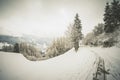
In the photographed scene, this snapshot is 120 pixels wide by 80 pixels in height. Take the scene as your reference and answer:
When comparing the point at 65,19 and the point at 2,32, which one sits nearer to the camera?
the point at 65,19

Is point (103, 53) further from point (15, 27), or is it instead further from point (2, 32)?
point (2, 32)

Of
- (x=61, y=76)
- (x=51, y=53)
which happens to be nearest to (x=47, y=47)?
(x=51, y=53)

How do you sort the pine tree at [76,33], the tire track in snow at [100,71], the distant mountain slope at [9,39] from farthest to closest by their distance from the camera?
the distant mountain slope at [9,39] → the pine tree at [76,33] → the tire track in snow at [100,71]

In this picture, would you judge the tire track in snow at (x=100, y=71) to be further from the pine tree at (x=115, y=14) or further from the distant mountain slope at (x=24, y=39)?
the distant mountain slope at (x=24, y=39)

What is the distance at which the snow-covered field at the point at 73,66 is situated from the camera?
6.19 feet

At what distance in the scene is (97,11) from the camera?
6.48ft

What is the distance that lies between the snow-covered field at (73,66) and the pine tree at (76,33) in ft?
0.24

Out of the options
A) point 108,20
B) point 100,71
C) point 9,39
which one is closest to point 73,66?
point 100,71

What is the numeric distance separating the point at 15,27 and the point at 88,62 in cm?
92

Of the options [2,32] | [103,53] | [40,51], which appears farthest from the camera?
[2,32]

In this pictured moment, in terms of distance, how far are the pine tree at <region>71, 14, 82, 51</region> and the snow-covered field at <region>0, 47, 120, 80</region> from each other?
7 centimetres

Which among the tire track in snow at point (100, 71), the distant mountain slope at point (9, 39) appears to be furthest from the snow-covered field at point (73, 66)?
the distant mountain slope at point (9, 39)

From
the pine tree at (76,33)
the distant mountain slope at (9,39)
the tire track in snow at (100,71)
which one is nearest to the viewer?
the tire track in snow at (100,71)

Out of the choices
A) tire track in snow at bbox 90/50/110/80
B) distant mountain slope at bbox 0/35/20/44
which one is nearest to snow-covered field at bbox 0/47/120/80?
tire track in snow at bbox 90/50/110/80
